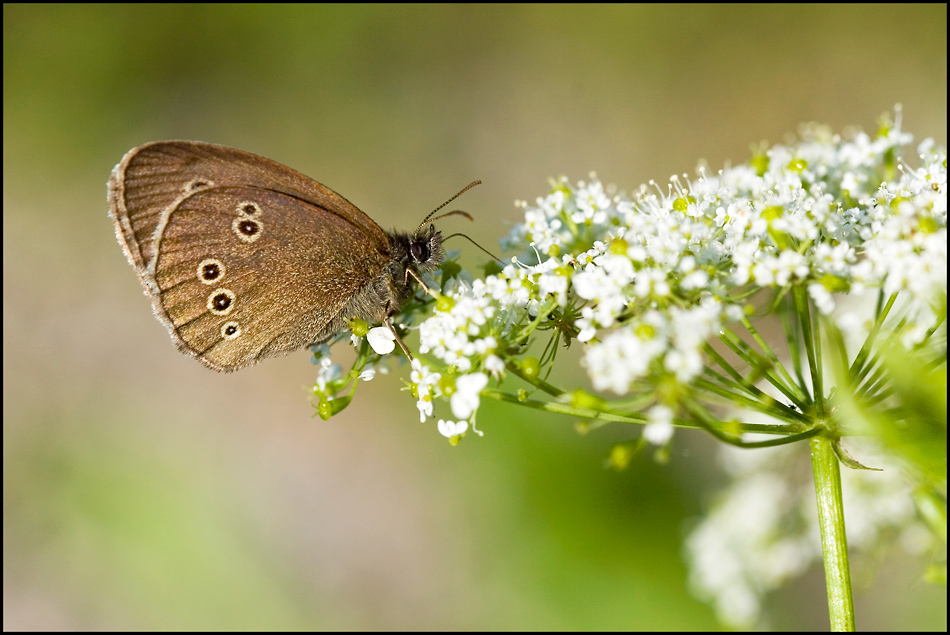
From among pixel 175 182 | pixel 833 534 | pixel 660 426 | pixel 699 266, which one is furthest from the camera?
pixel 175 182

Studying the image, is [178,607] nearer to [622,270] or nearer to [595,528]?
[595,528]

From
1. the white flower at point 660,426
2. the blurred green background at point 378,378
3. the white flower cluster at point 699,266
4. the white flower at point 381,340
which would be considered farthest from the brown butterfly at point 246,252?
the blurred green background at point 378,378

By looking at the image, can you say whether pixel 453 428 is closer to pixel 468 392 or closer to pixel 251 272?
pixel 468 392

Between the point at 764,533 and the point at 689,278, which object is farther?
the point at 764,533

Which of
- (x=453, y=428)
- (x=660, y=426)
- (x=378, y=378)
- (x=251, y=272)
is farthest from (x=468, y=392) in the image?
(x=378, y=378)

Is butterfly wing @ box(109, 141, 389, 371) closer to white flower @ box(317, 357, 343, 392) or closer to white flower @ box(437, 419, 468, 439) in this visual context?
white flower @ box(317, 357, 343, 392)

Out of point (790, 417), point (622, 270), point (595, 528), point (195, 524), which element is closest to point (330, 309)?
point (622, 270)
